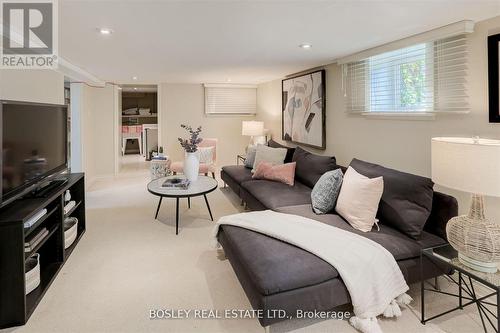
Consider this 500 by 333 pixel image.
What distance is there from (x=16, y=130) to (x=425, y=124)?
3.41 metres

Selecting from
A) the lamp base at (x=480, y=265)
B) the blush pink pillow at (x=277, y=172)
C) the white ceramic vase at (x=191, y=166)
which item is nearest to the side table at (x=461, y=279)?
the lamp base at (x=480, y=265)

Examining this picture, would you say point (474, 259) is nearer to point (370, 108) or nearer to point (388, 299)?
point (388, 299)

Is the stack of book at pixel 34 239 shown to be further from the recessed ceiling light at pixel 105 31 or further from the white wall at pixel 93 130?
the white wall at pixel 93 130

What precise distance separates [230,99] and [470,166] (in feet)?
19.2

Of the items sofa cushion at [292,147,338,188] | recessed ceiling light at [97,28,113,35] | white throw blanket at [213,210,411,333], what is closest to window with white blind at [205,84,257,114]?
sofa cushion at [292,147,338,188]

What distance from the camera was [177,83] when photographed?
6.70m

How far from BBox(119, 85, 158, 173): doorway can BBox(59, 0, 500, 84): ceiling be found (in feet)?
14.8

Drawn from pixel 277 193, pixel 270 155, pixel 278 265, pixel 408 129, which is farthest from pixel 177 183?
pixel 408 129

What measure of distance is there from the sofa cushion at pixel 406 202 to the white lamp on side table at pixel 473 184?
342 mm

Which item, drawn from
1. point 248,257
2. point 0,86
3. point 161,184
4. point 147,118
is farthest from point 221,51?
point 147,118

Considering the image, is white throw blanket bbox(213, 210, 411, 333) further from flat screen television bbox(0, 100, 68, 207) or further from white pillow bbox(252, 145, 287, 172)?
white pillow bbox(252, 145, 287, 172)

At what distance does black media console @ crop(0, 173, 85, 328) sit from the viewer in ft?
6.07

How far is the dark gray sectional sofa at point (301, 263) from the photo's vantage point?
172 cm

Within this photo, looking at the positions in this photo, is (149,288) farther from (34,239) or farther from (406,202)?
(406,202)
